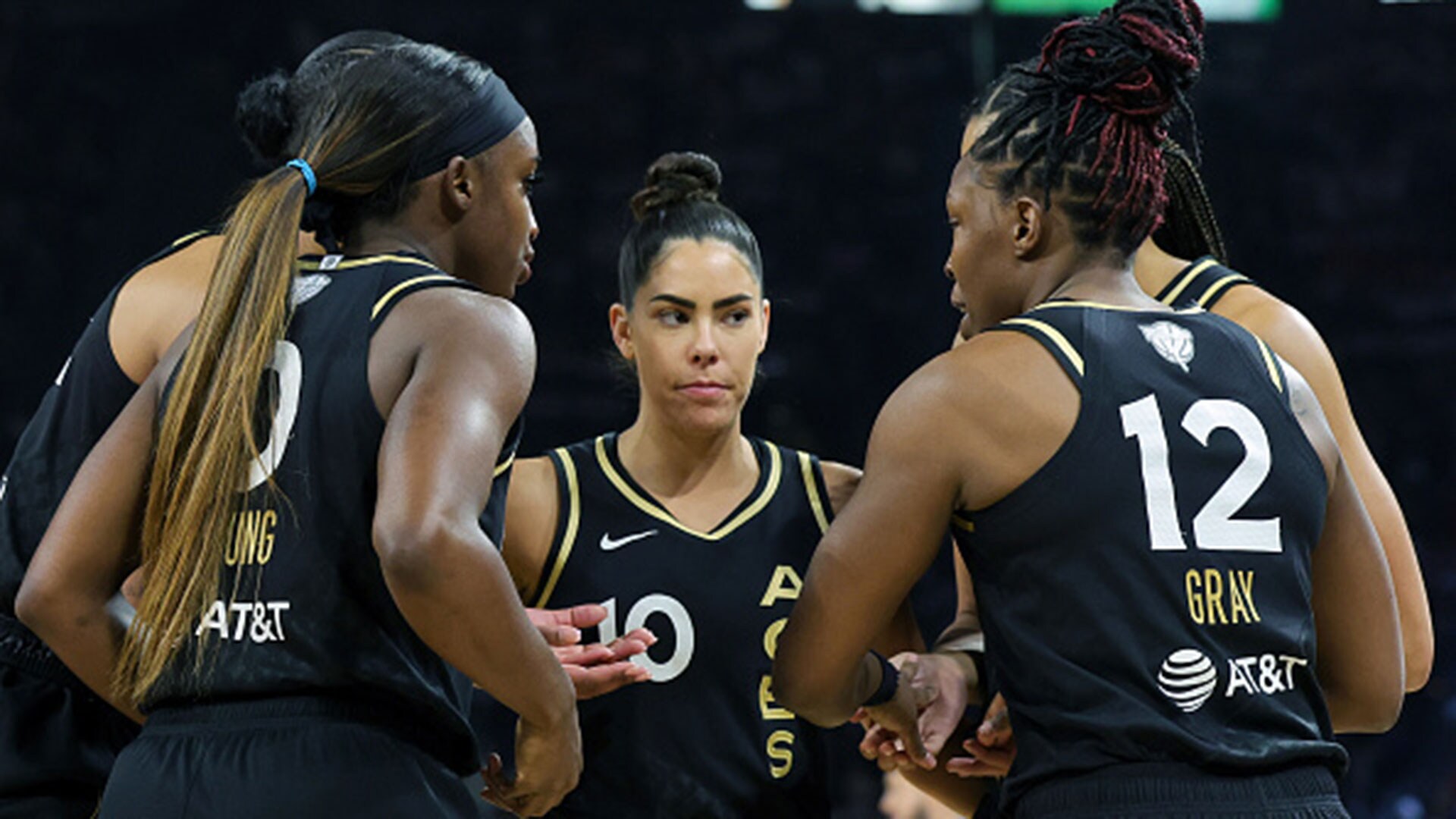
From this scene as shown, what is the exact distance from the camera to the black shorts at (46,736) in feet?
8.06

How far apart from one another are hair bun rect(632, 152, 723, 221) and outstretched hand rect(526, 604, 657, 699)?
3.73ft

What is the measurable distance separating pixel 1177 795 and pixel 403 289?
112 cm

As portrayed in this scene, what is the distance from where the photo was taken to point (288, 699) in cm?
196

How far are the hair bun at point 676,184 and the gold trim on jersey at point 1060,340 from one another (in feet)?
4.44

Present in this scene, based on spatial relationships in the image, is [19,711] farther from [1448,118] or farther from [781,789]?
[1448,118]

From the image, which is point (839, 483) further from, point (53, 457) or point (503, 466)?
point (53, 457)

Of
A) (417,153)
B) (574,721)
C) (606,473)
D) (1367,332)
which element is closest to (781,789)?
(606,473)

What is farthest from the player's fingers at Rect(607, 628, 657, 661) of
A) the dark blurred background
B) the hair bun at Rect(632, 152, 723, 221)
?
the dark blurred background

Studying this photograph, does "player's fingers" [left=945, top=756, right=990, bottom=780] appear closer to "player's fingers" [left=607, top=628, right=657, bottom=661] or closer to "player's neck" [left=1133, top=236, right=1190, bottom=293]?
"player's fingers" [left=607, top=628, right=657, bottom=661]

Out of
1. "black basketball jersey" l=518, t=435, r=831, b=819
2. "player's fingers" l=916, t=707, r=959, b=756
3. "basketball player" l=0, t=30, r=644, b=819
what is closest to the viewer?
"basketball player" l=0, t=30, r=644, b=819

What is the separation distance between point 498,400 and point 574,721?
41 centimetres

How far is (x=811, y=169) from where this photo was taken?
6.41m

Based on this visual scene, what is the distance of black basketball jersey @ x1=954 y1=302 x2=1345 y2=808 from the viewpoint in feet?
6.42

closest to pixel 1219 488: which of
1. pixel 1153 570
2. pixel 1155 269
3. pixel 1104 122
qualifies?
pixel 1153 570
